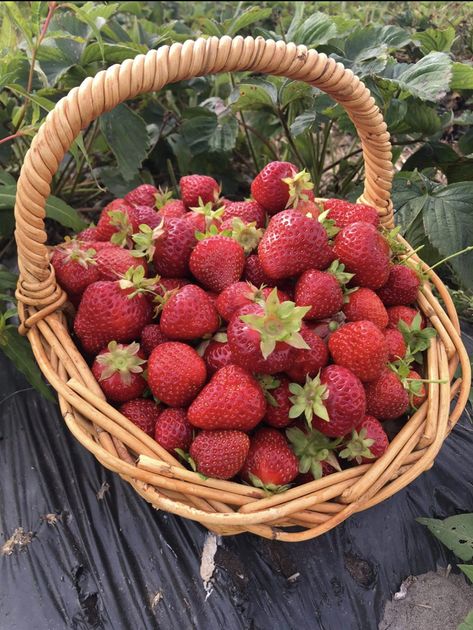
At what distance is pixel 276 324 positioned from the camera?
2.06 ft

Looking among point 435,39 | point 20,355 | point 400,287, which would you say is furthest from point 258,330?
point 435,39

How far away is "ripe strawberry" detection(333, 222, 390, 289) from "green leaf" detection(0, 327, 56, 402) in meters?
Answer: 0.54

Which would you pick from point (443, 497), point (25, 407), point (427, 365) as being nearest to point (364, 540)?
point (443, 497)

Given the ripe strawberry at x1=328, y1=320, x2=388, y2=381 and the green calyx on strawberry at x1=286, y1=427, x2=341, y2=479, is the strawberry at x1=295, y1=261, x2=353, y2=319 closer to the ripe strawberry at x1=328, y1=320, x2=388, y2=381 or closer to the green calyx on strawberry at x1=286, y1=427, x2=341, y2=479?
the ripe strawberry at x1=328, y1=320, x2=388, y2=381

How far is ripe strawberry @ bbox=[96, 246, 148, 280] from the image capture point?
2.60ft

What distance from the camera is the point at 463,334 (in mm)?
1070

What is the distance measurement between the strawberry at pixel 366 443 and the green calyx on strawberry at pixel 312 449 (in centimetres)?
2

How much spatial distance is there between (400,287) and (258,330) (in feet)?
1.07

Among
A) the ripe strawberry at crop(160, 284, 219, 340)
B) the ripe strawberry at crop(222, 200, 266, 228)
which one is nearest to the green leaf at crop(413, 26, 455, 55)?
the ripe strawberry at crop(222, 200, 266, 228)

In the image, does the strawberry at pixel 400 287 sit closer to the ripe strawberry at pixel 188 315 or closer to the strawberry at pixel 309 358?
the strawberry at pixel 309 358

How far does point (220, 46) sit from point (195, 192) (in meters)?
0.31

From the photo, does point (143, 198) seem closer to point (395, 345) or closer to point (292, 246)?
point (292, 246)

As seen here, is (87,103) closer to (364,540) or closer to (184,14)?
(364,540)

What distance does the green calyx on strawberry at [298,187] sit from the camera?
81cm
